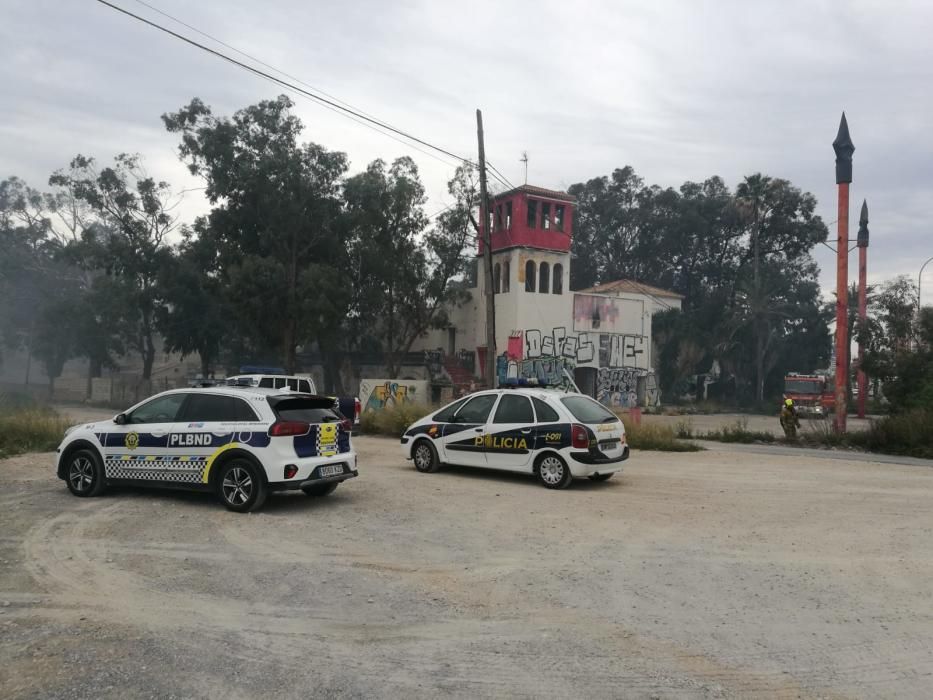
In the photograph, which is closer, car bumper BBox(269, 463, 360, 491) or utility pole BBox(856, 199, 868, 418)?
car bumper BBox(269, 463, 360, 491)

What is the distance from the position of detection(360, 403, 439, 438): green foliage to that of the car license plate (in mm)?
11320

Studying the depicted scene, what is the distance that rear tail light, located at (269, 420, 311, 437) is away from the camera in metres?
9.33

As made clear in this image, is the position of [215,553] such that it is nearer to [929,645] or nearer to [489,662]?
[489,662]

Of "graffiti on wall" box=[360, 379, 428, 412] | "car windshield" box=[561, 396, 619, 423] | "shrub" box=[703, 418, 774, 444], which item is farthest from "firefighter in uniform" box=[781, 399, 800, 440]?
"graffiti on wall" box=[360, 379, 428, 412]

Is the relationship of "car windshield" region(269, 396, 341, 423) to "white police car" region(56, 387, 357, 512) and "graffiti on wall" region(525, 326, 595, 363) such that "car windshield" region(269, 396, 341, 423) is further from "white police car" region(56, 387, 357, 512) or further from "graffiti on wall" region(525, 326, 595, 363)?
"graffiti on wall" region(525, 326, 595, 363)

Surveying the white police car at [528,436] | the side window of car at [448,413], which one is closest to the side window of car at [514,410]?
the white police car at [528,436]

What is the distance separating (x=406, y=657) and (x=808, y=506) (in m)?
7.77

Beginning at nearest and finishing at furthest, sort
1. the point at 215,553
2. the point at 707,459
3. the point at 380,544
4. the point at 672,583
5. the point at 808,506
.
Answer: the point at 672,583, the point at 215,553, the point at 380,544, the point at 808,506, the point at 707,459

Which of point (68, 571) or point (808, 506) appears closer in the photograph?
point (68, 571)

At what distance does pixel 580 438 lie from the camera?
38.1ft

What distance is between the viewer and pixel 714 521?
9555 mm

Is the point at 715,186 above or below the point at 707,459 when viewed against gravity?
A: above

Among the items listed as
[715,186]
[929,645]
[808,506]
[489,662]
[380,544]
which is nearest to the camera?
[489,662]

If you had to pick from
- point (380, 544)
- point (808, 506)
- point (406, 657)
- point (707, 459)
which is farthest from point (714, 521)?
point (707, 459)
